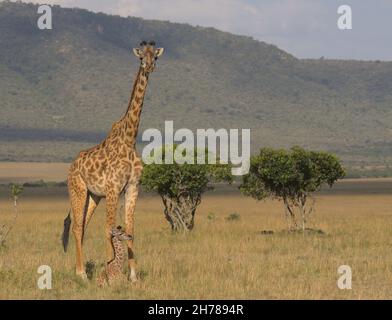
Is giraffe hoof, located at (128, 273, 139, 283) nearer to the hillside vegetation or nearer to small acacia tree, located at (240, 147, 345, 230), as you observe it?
small acacia tree, located at (240, 147, 345, 230)

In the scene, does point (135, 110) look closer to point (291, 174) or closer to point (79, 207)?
point (79, 207)

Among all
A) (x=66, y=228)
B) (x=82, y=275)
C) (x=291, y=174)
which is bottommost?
(x=82, y=275)

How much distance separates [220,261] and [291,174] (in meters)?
10.8

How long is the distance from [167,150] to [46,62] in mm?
147101

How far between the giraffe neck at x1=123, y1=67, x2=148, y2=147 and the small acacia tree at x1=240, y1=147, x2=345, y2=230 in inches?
566

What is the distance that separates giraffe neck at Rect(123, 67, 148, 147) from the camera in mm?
16938

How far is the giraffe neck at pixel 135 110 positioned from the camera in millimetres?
16938

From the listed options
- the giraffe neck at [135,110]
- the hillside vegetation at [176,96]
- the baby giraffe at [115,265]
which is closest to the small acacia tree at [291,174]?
the giraffe neck at [135,110]

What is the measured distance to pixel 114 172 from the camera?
54.4 ft

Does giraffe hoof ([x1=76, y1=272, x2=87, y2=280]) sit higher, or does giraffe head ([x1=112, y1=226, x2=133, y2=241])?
giraffe head ([x1=112, y1=226, x2=133, y2=241])

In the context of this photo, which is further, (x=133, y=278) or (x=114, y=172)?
(x=133, y=278)

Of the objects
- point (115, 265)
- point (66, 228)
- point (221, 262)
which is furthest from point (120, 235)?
point (221, 262)

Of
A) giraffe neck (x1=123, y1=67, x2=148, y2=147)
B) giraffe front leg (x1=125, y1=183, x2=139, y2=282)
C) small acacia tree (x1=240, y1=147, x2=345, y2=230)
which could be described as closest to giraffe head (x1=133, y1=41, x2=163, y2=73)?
giraffe neck (x1=123, y1=67, x2=148, y2=147)
